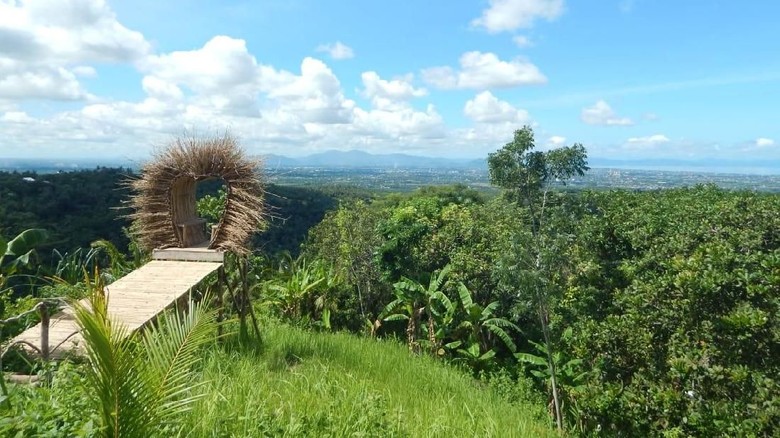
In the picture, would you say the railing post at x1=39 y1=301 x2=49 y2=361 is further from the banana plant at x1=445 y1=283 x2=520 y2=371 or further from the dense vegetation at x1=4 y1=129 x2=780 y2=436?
the banana plant at x1=445 y1=283 x2=520 y2=371

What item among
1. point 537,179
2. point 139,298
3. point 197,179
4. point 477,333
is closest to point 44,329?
point 139,298

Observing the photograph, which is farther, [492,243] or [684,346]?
[492,243]

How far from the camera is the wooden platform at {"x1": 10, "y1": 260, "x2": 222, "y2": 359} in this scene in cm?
369

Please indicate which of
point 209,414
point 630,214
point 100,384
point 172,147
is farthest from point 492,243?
point 100,384

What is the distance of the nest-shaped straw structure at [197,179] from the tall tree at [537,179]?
2.98 metres

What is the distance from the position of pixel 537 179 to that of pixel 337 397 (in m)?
3.77

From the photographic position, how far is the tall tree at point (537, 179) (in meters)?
6.08

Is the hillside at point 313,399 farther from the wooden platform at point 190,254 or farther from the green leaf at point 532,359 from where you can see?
the wooden platform at point 190,254

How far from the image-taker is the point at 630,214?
20.0 ft

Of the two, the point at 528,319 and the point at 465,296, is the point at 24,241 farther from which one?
the point at 528,319

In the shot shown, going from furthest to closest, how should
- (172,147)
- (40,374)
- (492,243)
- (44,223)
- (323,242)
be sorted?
(44,223) < (323,242) < (492,243) < (172,147) < (40,374)

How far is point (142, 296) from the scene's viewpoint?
4.38m

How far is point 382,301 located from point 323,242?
1.76 m

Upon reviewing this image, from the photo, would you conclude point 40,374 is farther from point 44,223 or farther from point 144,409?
point 44,223
